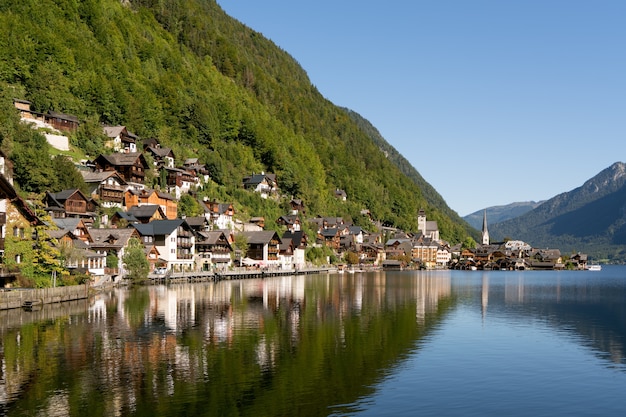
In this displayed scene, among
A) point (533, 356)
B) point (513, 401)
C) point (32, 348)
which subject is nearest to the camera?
point (513, 401)

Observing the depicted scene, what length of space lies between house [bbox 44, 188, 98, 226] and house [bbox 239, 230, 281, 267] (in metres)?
45.5

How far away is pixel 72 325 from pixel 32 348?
1011 cm

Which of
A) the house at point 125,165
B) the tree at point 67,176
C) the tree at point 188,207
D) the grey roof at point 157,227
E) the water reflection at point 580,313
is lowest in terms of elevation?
the water reflection at point 580,313

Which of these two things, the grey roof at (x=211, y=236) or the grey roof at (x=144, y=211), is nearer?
the grey roof at (x=144, y=211)

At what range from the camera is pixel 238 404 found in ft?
94.7

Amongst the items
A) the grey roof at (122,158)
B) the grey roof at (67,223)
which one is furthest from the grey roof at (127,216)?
the grey roof at (67,223)

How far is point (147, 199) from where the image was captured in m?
128

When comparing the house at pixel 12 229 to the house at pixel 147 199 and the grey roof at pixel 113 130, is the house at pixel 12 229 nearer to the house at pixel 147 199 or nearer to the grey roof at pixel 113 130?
the house at pixel 147 199

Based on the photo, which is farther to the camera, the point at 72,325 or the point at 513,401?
the point at 72,325

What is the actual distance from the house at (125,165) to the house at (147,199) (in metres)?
4.78

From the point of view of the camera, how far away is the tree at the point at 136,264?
9796 centimetres

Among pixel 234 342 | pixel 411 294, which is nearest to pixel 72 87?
pixel 411 294

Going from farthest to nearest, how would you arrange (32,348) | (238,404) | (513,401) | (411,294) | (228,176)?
(228,176)
(411,294)
(32,348)
(513,401)
(238,404)

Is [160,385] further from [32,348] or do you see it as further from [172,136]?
[172,136]
